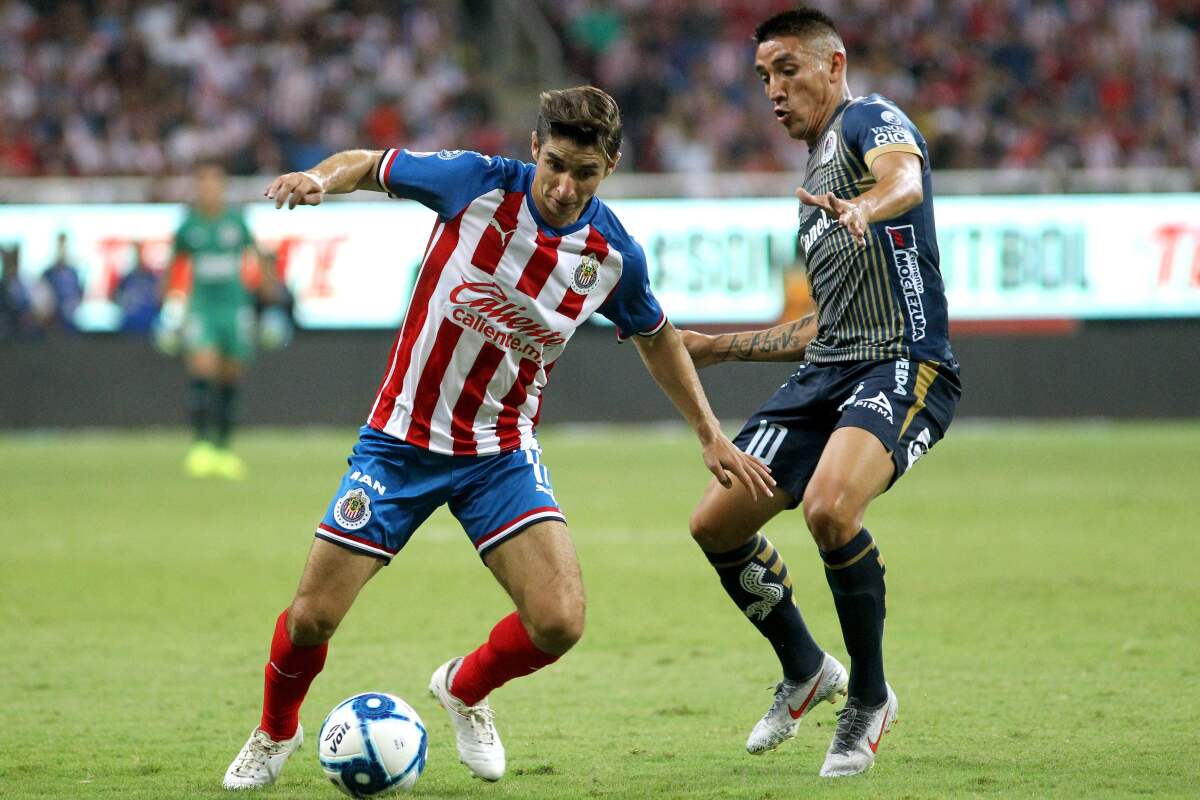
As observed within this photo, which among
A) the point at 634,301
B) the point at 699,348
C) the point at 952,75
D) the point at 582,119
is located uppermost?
the point at 582,119

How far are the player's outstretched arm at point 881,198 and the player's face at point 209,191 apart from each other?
10469mm

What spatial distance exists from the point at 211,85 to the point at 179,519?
36.2ft

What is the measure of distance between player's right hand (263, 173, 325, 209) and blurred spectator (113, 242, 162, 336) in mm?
14728

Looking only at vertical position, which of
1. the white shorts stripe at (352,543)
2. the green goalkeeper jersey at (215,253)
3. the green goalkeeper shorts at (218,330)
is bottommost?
the green goalkeeper shorts at (218,330)

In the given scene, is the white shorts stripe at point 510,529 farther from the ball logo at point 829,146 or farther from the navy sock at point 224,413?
the navy sock at point 224,413

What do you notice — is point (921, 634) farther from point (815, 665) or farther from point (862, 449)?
point (862, 449)

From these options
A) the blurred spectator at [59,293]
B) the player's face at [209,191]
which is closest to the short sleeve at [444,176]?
the player's face at [209,191]

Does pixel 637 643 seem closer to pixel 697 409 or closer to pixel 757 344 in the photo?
pixel 757 344

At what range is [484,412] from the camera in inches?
196

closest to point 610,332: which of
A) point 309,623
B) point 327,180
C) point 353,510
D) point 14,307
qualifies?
point 14,307

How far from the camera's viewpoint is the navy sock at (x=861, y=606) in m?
4.96

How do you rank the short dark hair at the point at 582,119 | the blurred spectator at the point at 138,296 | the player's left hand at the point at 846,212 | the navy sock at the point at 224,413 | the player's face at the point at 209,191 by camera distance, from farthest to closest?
the blurred spectator at the point at 138,296 → the navy sock at the point at 224,413 → the player's face at the point at 209,191 → the short dark hair at the point at 582,119 → the player's left hand at the point at 846,212

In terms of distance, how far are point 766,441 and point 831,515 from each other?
1.86 feet

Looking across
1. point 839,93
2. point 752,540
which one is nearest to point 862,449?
point 752,540
